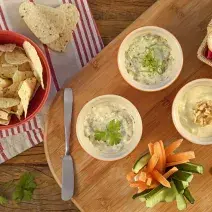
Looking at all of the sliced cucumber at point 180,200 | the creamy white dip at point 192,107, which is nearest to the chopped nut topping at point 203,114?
the creamy white dip at point 192,107

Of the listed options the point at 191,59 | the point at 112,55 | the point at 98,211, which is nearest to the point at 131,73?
the point at 112,55

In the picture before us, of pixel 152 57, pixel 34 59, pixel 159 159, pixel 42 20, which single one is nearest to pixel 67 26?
pixel 42 20

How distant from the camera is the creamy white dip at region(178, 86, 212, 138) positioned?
1591 mm

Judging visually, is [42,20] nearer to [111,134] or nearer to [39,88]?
[39,88]

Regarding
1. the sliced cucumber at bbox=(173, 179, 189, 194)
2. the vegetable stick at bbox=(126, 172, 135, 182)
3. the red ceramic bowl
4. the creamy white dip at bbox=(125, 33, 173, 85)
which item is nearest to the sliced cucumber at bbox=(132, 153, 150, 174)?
the vegetable stick at bbox=(126, 172, 135, 182)

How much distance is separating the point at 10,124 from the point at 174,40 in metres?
0.58

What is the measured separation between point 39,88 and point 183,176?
538mm

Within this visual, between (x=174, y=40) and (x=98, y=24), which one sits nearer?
(x=174, y=40)

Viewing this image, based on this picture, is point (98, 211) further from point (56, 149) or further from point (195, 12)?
point (195, 12)

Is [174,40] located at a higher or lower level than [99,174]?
higher

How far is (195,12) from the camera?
164 cm

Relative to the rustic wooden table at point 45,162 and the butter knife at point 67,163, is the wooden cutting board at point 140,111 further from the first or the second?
the rustic wooden table at point 45,162

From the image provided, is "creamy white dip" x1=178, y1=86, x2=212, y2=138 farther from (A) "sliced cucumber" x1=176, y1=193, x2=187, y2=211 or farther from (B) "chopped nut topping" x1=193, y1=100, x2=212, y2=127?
(A) "sliced cucumber" x1=176, y1=193, x2=187, y2=211

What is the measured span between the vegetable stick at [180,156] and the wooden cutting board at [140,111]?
0.12m
